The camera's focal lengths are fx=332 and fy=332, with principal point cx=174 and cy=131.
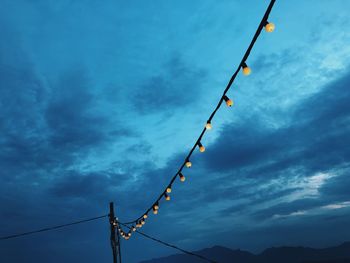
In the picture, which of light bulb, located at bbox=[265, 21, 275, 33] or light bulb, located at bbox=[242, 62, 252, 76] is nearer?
light bulb, located at bbox=[265, 21, 275, 33]

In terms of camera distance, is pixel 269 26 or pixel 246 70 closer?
pixel 269 26

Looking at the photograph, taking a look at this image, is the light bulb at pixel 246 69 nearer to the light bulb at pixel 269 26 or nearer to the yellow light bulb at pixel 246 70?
the yellow light bulb at pixel 246 70

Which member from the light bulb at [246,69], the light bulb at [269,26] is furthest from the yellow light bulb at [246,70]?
the light bulb at [269,26]

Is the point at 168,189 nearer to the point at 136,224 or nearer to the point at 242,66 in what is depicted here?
the point at 136,224

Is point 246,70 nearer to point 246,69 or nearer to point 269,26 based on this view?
point 246,69

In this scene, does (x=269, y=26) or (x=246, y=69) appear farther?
(x=246, y=69)

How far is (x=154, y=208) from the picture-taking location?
11.4 metres

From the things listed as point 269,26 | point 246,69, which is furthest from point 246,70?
point 269,26

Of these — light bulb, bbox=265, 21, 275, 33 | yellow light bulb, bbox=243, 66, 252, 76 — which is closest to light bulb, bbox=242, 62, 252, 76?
yellow light bulb, bbox=243, 66, 252, 76

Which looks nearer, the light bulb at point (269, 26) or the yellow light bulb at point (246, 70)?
the light bulb at point (269, 26)

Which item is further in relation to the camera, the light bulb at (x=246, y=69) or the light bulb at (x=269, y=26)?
the light bulb at (x=246, y=69)

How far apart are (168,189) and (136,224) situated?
4736mm

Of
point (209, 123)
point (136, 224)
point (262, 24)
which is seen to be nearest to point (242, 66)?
point (262, 24)

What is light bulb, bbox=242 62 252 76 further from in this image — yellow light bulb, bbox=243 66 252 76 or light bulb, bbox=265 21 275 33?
light bulb, bbox=265 21 275 33
